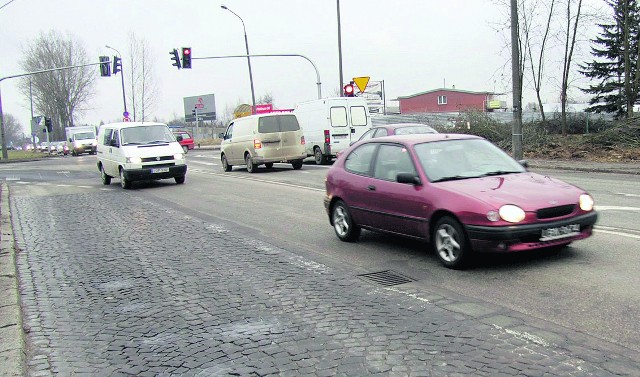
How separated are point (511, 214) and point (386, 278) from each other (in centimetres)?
141

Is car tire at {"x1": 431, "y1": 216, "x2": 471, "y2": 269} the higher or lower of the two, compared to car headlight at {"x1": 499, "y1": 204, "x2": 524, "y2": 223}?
lower

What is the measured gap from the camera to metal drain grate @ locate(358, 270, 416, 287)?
5902 millimetres

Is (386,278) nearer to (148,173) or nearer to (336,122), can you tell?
(148,173)

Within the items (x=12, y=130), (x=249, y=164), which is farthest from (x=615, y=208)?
(x=12, y=130)

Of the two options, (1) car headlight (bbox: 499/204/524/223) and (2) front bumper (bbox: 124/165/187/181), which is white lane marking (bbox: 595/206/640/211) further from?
(2) front bumper (bbox: 124/165/187/181)

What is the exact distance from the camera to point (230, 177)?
20250 mm

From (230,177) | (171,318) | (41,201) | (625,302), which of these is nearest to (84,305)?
(171,318)

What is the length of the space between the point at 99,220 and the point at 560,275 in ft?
28.2

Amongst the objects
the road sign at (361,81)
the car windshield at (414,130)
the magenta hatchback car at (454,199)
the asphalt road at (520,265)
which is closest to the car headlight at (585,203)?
the magenta hatchback car at (454,199)

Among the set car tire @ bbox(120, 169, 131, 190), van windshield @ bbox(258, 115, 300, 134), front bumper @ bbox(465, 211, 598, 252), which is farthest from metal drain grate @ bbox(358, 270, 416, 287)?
van windshield @ bbox(258, 115, 300, 134)

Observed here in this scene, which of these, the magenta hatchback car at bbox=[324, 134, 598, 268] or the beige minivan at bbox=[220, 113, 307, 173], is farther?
the beige minivan at bbox=[220, 113, 307, 173]

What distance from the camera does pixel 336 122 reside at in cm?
2233

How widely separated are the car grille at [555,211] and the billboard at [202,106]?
92052 millimetres

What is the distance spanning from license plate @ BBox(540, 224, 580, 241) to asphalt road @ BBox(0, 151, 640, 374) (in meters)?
0.33
